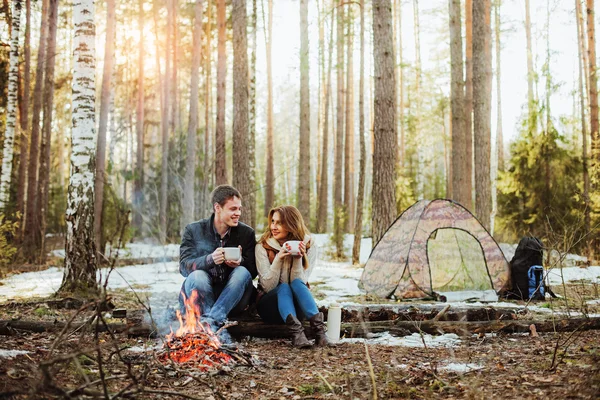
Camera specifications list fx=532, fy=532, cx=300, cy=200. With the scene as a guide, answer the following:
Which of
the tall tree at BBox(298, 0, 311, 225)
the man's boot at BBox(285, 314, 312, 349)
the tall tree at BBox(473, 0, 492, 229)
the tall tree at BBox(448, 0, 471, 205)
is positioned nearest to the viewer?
the man's boot at BBox(285, 314, 312, 349)

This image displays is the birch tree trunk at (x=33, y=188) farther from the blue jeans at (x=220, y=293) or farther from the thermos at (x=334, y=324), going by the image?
the thermos at (x=334, y=324)

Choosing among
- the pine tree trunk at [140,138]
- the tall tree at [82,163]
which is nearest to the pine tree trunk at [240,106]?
the tall tree at [82,163]

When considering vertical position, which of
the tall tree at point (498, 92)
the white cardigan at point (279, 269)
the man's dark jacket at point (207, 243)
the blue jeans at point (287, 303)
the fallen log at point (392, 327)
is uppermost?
the tall tree at point (498, 92)

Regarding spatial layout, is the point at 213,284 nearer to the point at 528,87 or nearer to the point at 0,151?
the point at 0,151

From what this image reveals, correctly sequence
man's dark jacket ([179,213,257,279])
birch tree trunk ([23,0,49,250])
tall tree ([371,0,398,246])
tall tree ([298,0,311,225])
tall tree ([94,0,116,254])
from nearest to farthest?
man's dark jacket ([179,213,257,279]) → tall tree ([371,0,398,246]) → birch tree trunk ([23,0,49,250]) → tall tree ([94,0,116,254]) → tall tree ([298,0,311,225])

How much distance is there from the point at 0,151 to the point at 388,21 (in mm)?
10109

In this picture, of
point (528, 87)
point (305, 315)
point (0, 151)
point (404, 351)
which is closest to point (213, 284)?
point (305, 315)

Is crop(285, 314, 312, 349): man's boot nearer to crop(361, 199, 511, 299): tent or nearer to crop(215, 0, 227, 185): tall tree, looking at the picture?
crop(361, 199, 511, 299): tent

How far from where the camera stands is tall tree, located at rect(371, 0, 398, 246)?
921 cm

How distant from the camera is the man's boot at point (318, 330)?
4523 millimetres

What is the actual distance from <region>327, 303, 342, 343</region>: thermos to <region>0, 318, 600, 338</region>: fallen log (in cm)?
15

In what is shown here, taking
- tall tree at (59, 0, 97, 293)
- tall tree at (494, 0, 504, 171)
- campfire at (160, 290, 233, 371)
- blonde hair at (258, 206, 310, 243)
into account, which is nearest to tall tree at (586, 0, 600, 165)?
blonde hair at (258, 206, 310, 243)

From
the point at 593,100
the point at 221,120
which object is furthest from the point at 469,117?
the point at 221,120

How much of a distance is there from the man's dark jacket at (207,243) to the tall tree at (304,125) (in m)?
10.2
